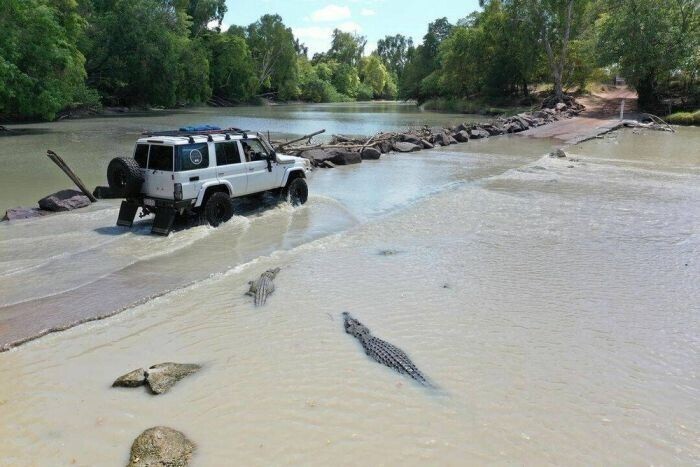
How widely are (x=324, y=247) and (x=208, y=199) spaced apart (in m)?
2.79

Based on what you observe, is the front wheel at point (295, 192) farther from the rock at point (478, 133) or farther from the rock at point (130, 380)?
the rock at point (478, 133)

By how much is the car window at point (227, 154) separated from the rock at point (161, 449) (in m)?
7.95

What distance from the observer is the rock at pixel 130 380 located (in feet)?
18.7

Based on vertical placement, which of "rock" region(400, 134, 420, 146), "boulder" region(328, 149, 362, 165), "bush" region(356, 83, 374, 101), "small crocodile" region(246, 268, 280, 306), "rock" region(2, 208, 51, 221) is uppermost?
"bush" region(356, 83, 374, 101)

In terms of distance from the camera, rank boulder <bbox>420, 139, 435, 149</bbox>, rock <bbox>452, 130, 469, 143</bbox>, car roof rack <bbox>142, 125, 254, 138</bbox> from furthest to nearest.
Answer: rock <bbox>452, 130, 469, 143</bbox> < boulder <bbox>420, 139, 435, 149</bbox> < car roof rack <bbox>142, 125, 254, 138</bbox>

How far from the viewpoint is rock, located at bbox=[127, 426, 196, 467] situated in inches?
178

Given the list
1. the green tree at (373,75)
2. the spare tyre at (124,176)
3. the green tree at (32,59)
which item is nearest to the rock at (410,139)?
the spare tyre at (124,176)

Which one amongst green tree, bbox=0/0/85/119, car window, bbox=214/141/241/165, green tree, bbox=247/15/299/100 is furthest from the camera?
green tree, bbox=247/15/299/100

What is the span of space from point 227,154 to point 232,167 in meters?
0.31

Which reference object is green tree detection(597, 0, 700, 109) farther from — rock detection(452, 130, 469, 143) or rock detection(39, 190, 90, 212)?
rock detection(39, 190, 90, 212)

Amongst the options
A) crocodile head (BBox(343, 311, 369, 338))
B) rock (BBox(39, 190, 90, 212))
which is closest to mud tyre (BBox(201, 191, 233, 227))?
rock (BBox(39, 190, 90, 212))

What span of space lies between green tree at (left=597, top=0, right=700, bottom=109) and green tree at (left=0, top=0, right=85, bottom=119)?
43.8 m

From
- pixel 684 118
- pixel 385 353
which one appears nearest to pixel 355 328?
pixel 385 353

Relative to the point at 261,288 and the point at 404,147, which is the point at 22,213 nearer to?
the point at 261,288
